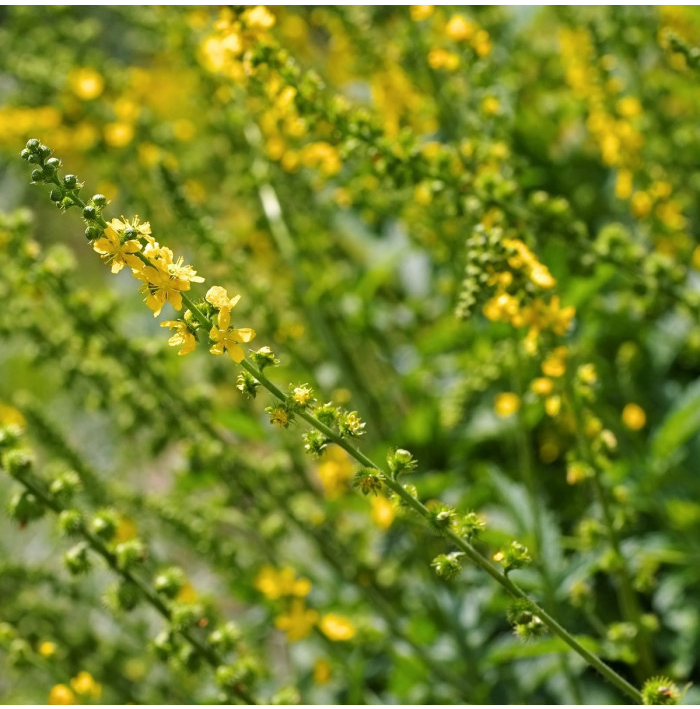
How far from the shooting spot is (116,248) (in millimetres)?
1814

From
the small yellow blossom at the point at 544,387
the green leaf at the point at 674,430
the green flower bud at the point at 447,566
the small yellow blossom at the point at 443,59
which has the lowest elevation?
the green flower bud at the point at 447,566

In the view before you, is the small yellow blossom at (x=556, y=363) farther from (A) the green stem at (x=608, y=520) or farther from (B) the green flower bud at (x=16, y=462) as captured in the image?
(B) the green flower bud at (x=16, y=462)

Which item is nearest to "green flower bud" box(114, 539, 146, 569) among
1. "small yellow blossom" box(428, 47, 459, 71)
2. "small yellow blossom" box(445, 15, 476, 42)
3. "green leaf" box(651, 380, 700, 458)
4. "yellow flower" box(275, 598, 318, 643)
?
"yellow flower" box(275, 598, 318, 643)

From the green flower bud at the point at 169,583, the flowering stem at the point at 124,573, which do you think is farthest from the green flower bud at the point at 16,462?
the green flower bud at the point at 169,583

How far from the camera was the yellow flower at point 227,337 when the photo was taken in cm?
182

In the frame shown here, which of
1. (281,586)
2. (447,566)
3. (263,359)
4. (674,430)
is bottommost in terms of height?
(447,566)

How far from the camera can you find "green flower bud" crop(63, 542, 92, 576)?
7.85 ft

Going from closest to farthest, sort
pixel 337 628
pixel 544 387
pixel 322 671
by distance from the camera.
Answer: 1. pixel 544 387
2. pixel 337 628
3. pixel 322 671

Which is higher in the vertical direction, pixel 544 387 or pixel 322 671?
pixel 544 387

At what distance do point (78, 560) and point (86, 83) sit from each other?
9.44 ft

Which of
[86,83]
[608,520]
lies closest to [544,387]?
[608,520]

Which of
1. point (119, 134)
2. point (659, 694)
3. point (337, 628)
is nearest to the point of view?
point (659, 694)

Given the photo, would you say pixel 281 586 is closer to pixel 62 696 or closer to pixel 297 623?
pixel 297 623

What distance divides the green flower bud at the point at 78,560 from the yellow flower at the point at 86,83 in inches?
110
